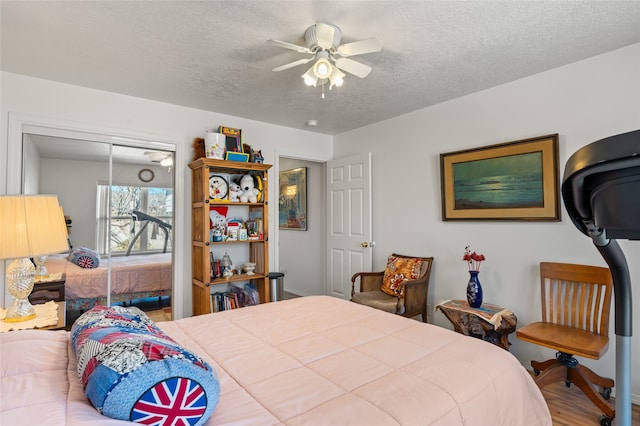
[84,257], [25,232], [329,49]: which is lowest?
[84,257]

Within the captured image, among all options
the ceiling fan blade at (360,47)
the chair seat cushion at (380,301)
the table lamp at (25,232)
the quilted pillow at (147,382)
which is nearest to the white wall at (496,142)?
the chair seat cushion at (380,301)

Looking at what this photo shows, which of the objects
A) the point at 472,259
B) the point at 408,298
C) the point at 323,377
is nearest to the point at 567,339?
the point at 472,259

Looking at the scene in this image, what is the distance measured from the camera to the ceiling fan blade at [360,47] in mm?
1922

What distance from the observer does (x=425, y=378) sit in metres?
1.24

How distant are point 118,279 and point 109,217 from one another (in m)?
0.60

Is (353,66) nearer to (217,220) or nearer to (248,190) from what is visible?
(248,190)

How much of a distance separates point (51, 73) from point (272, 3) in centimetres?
211

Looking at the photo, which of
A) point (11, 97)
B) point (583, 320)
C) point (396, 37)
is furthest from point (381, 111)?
point (11, 97)

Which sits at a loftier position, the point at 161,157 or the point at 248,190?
the point at 161,157

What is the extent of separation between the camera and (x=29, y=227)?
171cm

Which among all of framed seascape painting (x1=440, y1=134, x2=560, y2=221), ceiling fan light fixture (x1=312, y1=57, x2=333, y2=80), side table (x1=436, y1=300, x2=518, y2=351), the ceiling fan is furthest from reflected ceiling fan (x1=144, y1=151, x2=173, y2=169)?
side table (x1=436, y1=300, x2=518, y2=351)

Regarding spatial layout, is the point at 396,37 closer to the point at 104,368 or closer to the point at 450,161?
the point at 450,161

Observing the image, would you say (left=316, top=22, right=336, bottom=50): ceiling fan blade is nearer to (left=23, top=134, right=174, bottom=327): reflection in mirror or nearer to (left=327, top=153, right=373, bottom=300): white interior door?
(left=327, top=153, right=373, bottom=300): white interior door

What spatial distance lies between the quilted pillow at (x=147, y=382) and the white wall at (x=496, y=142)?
110 inches
